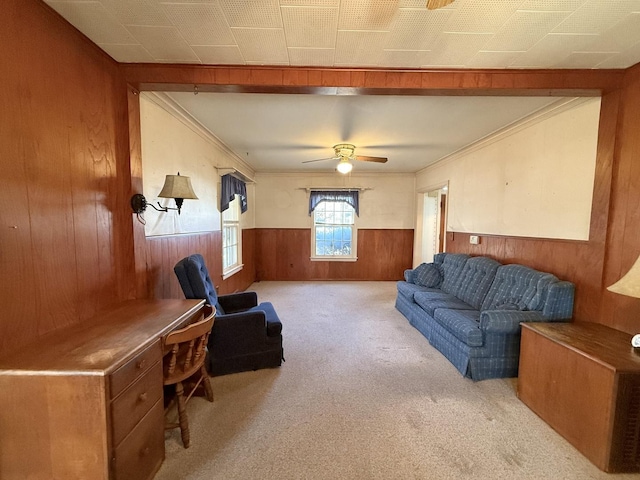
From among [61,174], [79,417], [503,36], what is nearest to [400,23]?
[503,36]

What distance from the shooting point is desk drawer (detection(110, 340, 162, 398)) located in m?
1.12

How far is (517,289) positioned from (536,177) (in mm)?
1182

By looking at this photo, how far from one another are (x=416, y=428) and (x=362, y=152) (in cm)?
365

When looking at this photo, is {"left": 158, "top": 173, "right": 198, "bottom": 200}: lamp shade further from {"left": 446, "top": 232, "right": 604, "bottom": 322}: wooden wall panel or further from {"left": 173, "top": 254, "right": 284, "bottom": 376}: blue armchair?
{"left": 446, "top": 232, "right": 604, "bottom": 322}: wooden wall panel

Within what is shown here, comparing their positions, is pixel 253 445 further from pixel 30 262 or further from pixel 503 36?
pixel 503 36

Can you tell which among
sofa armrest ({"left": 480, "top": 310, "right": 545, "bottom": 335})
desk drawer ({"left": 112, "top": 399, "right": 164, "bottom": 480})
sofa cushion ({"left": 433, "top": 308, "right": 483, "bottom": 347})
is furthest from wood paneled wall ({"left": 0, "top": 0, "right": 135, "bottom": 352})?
sofa armrest ({"left": 480, "top": 310, "right": 545, "bottom": 335})

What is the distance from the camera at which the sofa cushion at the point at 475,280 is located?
303cm

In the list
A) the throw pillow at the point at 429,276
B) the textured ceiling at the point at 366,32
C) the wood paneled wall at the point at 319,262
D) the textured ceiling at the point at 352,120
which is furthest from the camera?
the wood paneled wall at the point at 319,262

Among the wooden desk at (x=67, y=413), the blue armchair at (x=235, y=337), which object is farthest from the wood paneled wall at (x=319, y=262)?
the wooden desk at (x=67, y=413)

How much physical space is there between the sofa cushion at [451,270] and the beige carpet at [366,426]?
1.12 meters

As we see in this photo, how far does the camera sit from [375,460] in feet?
5.02

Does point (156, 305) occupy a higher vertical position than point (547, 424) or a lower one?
higher

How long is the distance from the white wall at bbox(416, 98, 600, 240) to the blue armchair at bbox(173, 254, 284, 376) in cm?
281

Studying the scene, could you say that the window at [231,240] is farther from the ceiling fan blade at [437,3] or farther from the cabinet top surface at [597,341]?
the cabinet top surface at [597,341]
